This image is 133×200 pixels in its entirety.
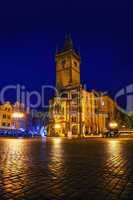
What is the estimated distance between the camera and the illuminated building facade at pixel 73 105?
8912 centimetres

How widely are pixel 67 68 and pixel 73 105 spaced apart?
15.3 meters

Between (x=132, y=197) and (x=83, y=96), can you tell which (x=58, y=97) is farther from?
(x=132, y=197)

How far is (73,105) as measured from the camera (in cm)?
9156

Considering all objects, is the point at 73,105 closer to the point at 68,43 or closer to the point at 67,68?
the point at 67,68

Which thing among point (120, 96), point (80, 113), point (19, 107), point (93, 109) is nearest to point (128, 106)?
point (120, 96)

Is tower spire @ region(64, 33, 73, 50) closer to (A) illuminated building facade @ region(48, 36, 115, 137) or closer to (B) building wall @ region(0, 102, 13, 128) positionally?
(A) illuminated building facade @ region(48, 36, 115, 137)

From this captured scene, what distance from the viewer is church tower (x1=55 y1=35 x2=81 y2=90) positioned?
325 ft

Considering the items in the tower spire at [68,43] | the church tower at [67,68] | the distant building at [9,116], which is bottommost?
the distant building at [9,116]

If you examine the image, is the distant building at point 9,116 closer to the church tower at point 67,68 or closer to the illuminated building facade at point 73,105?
the illuminated building facade at point 73,105

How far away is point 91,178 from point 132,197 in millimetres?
1898

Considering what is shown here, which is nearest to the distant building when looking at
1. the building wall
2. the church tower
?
the building wall

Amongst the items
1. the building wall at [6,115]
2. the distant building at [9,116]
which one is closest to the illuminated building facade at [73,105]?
the distant building at [9,116]

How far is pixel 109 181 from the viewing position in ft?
19.9

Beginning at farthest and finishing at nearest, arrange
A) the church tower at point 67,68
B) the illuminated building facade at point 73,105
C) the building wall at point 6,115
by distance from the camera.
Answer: the church tower at point 67,68
the illuminated building facade at point 73,105
the building wall at point 6,115
